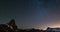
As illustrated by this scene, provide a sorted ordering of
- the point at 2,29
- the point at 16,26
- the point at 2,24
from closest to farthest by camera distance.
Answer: the point at 2,29, the point at 2,24, the point at 16,26

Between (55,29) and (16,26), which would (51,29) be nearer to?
(55,29)

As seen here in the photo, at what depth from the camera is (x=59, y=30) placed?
2992 cm

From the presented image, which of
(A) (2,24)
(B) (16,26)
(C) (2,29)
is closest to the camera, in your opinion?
(C) (2,29)

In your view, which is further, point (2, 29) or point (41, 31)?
point (41, 31)

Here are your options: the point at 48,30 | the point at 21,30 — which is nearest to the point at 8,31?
the point at 21,30

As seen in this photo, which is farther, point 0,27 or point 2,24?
point 2,24

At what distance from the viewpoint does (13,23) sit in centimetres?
2759

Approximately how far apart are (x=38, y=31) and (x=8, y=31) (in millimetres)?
8794

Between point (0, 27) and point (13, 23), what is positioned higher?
point (13, 23)

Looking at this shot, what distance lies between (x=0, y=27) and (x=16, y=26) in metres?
6.74

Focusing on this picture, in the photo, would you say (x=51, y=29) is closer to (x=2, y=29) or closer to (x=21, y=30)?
(x=21, y=30)

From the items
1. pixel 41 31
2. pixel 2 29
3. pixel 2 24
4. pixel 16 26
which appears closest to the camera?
pixel 2 29

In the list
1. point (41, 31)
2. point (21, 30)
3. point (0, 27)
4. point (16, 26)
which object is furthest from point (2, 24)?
point (41, 31)

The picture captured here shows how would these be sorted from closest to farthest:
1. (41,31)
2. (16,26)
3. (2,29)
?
(2,29) < (16,26) < (41,31)
